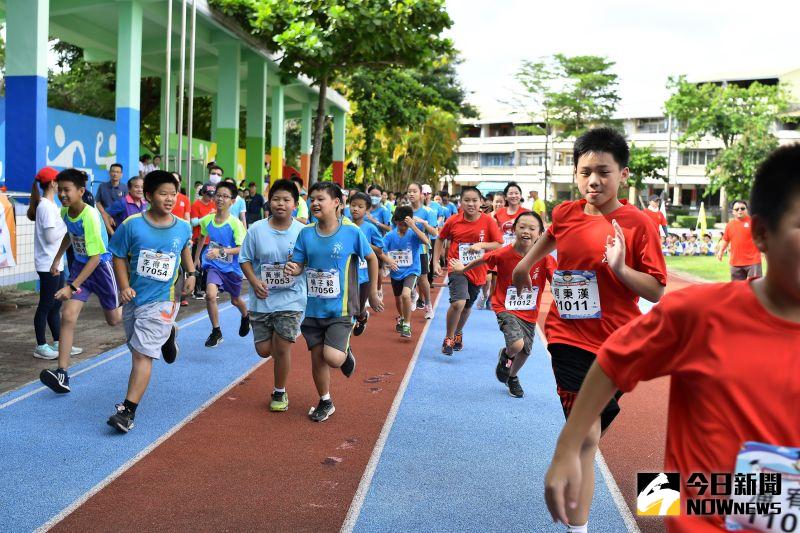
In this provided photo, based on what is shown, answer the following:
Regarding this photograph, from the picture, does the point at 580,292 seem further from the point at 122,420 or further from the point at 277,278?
the point at 122,420

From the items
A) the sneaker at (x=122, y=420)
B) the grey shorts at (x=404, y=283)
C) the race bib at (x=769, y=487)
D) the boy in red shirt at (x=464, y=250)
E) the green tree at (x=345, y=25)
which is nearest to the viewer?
the race bib at (x=769, y=487)

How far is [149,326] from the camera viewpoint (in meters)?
5.94

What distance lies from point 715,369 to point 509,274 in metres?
5.85

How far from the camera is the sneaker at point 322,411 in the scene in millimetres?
6274

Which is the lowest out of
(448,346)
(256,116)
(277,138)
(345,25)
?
(448,346)

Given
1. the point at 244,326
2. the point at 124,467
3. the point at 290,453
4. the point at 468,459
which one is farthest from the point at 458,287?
the point at 124,467

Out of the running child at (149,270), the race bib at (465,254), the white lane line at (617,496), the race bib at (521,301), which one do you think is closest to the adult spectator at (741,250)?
the race bib at (465,254)

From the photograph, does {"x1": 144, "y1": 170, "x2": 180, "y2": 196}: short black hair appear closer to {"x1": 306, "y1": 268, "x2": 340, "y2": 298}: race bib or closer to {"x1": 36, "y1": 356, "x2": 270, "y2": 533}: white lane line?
{"x1": 306, "y1": 268, "x2": 340, "y2": 298}: race bib

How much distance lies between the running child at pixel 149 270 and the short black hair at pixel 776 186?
189 inches

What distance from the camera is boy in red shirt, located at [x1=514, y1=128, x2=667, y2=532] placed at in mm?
3980

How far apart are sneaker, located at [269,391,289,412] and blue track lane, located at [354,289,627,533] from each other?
93 cm

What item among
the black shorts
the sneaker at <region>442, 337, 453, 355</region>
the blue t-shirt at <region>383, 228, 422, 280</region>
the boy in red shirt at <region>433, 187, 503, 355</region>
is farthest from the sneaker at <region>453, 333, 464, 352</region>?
the black shorts

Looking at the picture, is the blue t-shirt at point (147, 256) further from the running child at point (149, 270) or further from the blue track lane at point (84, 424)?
the blue track lane at point (84, 424)

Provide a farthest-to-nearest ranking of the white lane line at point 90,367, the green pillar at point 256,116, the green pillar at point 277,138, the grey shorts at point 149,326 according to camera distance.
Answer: the green pillar at point 277,138, the green pillar at point 256,116, the white lane line at point 90,367, the grey shorts at point 149,326
